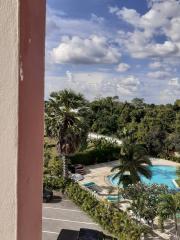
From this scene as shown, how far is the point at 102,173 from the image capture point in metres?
30.8

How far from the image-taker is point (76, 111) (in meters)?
24.4

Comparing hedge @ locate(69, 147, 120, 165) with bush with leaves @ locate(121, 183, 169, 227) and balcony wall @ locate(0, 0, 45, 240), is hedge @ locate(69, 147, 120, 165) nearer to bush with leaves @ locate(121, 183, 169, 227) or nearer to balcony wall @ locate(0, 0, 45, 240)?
bush with leaves @ locate(121, 183, 169, 227)

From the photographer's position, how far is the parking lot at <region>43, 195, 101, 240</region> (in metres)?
17.9

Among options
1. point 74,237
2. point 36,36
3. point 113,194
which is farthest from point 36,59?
point 113,194

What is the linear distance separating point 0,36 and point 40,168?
1.52 ft

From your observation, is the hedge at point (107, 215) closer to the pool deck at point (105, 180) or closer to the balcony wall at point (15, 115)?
the pool deck at point (105, 180)

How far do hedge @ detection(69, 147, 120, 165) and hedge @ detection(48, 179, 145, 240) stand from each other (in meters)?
9.08

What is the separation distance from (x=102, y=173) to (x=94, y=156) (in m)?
3.41

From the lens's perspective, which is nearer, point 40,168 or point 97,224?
point 40,168

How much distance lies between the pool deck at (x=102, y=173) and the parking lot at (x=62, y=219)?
5.67 m

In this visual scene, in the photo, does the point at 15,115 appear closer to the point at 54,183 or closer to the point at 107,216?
the point at 107,216

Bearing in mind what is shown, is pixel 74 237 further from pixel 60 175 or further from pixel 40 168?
pixel 40 168

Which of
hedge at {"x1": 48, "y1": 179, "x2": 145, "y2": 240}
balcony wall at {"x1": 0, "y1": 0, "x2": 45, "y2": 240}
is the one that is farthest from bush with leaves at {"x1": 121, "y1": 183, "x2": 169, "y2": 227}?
balcony wall at {"x1": 0, "y1": 0, "x2": 45, "y2": 240}

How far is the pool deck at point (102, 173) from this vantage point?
27.6 meters
